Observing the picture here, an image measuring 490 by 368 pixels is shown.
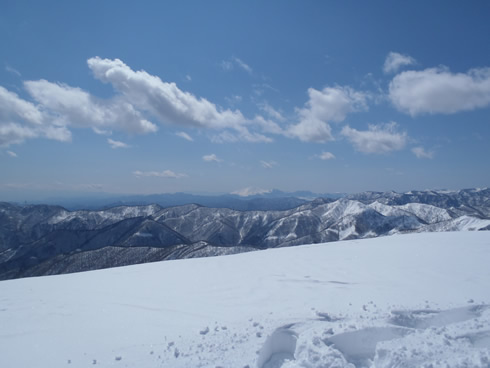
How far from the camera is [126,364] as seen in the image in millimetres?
5137

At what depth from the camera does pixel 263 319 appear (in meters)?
6.77

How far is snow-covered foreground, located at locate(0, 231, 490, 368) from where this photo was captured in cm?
529

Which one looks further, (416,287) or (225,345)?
(416,287)

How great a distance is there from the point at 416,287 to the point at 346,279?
221 cm

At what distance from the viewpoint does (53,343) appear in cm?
597

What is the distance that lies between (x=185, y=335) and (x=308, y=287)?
15.5 ft

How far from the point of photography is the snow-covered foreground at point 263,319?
529 centimetres

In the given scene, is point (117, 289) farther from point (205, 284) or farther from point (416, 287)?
point (416, 287)

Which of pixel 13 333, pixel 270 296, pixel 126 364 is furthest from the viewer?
pixel 270 296

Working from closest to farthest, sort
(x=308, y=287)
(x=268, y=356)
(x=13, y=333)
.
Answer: (x=268, y=356), (x=13, y=333), (x=308, y=287)

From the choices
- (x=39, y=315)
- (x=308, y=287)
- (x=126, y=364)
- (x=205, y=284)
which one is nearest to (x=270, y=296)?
(x=308, y=287)

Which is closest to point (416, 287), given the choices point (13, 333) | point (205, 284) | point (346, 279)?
point (346, 279)

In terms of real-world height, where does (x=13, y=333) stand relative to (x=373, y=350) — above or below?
below

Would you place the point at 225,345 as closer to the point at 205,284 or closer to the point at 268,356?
the point at 268,356
